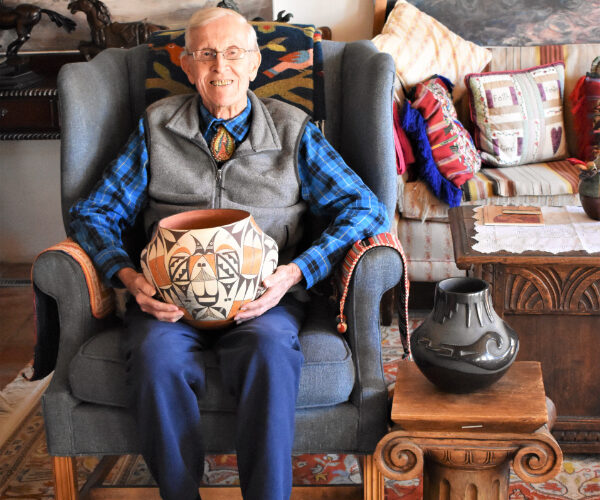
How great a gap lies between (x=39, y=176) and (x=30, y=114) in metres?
0.51

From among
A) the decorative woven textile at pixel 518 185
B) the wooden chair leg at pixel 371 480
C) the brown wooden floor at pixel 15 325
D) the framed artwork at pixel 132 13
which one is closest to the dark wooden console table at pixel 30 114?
the framed artwork at pixel 132 13

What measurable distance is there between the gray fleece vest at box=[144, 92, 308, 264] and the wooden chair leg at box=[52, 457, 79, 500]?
63 cm

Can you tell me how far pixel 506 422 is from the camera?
150 cm

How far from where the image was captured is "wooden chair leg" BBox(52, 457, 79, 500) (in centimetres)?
175

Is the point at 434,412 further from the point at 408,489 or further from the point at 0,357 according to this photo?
the point at 0,357

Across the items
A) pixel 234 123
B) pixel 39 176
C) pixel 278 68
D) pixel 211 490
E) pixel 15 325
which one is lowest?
pixel 15 325

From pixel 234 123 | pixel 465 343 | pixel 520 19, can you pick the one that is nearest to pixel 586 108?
pixel 520 19

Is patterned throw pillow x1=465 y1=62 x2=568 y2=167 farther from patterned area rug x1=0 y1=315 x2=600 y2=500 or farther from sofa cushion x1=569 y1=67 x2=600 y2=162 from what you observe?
patterned area rug x1=0 y1=315 x2=600 y2=500

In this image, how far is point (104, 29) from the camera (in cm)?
329

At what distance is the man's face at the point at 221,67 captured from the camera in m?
1.96

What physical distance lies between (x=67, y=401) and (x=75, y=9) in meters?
2.09

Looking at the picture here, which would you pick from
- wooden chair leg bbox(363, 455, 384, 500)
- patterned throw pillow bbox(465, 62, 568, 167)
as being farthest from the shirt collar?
patterned throw pillow bbox(465, 62, 568, 167)

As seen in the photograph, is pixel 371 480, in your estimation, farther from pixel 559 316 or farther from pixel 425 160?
pixel 425 160

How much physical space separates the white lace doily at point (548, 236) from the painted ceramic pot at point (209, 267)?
637mm
